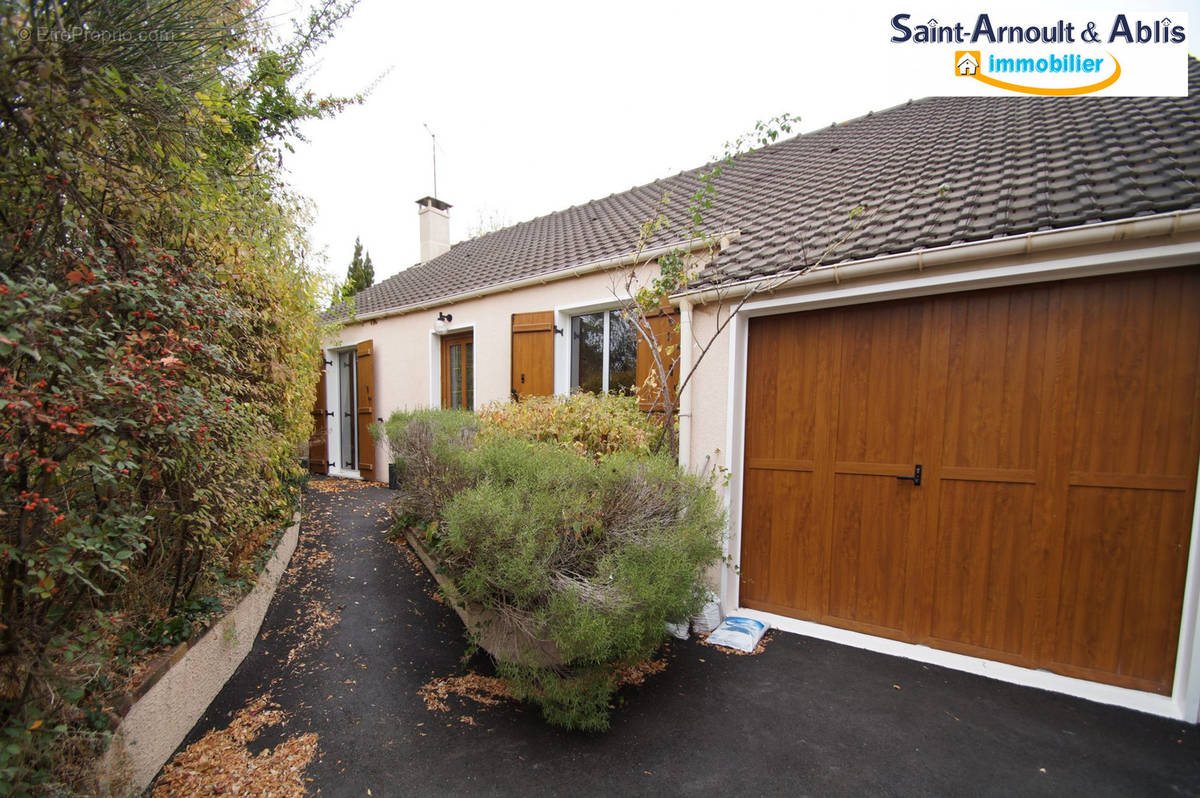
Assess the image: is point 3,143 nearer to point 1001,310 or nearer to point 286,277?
point 286,277

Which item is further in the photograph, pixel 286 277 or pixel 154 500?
pixel 286 277

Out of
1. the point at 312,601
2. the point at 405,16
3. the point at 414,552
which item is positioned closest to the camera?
the point at 312,601

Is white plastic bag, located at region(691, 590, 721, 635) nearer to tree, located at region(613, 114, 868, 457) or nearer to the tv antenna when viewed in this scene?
tree, located at region(613, 114, 868, 457)

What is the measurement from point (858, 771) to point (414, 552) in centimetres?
434

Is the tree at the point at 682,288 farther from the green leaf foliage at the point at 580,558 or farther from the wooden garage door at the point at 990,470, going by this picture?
the green leaf foliage at the point at 580,558

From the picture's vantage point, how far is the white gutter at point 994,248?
104 inches

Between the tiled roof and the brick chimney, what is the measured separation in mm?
5646

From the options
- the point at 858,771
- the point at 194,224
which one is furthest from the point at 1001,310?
the point at 194,224

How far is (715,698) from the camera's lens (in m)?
3.05

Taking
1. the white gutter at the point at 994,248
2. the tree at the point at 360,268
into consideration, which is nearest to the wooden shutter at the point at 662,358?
the white gutter at the point at 994,248

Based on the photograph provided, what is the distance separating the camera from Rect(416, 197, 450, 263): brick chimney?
1235 cm

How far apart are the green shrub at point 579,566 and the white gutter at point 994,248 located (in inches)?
81.2

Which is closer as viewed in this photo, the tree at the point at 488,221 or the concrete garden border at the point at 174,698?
the concrete garden border at the point at 174,698

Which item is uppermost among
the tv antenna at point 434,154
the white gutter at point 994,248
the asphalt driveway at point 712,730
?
the tv antenna at point 434,154
